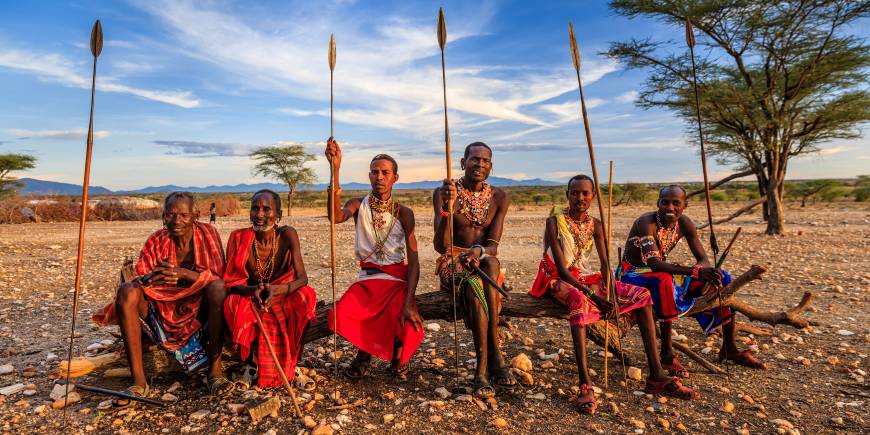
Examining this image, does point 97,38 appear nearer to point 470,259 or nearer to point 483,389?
point 470,259

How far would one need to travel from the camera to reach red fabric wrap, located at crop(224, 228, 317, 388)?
13.8ft

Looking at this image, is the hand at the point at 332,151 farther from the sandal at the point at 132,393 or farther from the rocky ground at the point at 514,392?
the sandal at the point at 132,393

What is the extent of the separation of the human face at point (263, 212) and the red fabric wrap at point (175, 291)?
33cm

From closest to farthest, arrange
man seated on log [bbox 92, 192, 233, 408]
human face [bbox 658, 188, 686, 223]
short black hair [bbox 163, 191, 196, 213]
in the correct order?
man seated on log [bbox 92, 192, 233, 408]
short black hair [bbox 163, 191, 196, 213]
human face [bbox 658, 188, 686, 223]

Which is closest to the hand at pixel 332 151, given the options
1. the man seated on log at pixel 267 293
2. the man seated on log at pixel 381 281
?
the man seated on log at pixel 381 281

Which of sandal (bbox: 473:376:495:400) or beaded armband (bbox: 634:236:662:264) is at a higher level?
beaded armband (bbox: 634:236:662:264)

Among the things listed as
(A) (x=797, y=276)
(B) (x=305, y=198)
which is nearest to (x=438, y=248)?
(A) (x=797, y=276)

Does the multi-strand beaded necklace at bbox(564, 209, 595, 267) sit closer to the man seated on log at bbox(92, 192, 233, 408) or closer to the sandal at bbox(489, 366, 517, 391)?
the sandal at bbox(489, 366, 517, 391)

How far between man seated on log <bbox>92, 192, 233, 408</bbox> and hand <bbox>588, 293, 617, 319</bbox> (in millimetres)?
2939

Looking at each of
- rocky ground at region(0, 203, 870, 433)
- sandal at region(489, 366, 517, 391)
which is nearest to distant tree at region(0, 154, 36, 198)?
rocky ground at region(0, 203, 870, 433)

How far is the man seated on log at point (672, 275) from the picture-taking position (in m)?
4.70

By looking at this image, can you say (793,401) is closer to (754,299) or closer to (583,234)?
(583,234)

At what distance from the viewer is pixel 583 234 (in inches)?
185

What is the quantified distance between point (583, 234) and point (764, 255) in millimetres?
9026
